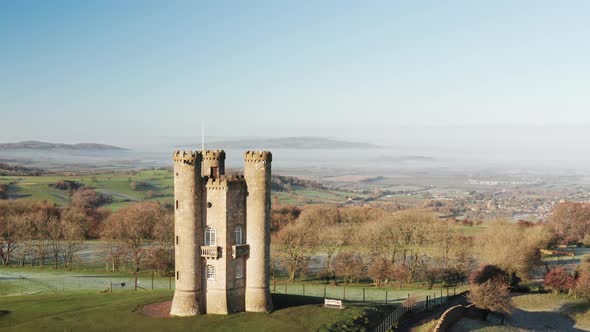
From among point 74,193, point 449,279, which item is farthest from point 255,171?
point 74,193

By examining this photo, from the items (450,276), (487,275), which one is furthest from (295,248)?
(487,275)

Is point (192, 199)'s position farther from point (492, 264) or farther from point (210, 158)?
point (492, 264)

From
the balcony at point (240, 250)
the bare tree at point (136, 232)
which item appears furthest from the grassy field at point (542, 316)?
the bare tree at point (136, 232)

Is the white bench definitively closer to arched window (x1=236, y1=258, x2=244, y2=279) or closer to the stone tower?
the stone tower

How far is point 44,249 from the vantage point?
70562mm

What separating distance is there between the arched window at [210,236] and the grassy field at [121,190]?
3406 inches

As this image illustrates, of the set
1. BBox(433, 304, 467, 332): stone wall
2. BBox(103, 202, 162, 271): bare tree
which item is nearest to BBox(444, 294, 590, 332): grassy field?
BBox(433, 304, 467, 332): stone wall

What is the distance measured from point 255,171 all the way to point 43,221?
5189 cm

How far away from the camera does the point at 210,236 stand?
3819 cm

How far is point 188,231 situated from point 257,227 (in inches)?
197

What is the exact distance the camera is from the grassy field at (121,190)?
414ft

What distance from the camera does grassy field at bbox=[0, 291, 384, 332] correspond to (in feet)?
115

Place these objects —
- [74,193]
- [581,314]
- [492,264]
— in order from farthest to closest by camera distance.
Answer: [74,193] → [492,264] → [581,314]

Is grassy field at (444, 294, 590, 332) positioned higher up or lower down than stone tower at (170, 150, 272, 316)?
lower down
